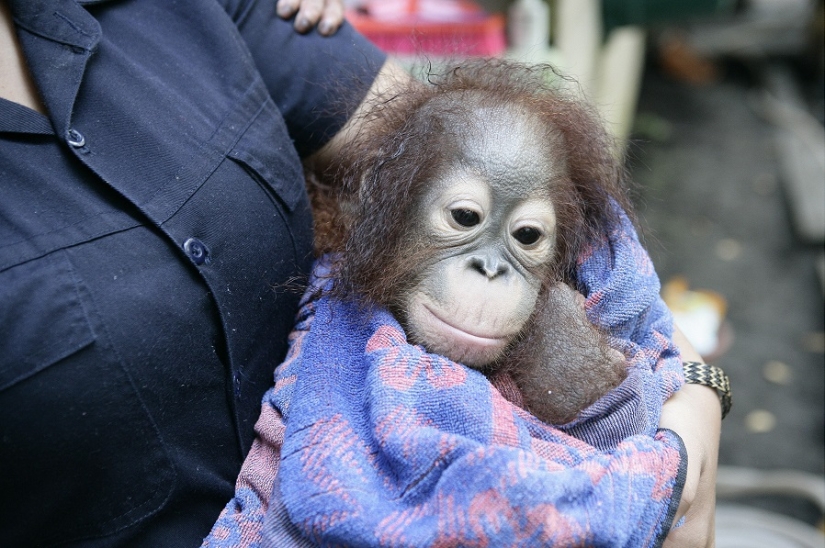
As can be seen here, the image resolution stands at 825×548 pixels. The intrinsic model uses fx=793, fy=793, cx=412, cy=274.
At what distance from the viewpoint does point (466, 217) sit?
51.2 inches

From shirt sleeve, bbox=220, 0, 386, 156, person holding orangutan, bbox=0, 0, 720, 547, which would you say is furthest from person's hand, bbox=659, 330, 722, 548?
shirt sleeve, bbox=220, 0, 386, 156

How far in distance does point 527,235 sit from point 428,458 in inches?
18.1

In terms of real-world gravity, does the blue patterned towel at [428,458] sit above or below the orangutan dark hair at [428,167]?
below

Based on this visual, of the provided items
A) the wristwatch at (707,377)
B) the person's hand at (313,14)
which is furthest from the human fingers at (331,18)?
the wristwatch at (707,377)

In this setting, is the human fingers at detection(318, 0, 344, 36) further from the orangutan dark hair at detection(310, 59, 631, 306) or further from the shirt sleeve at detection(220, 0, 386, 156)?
the orangutan dark hair at detection(310, 59, 631, 306)

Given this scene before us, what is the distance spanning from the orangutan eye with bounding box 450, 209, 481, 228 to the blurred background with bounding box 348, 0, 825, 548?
413 mm

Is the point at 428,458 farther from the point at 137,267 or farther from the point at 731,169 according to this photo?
the point at 731,169

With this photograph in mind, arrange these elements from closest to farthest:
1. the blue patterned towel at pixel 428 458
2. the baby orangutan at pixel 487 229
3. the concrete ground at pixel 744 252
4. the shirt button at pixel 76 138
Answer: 1. the blue patterned towel at pixel 428 458
2. the shirt button at pixel 76 138
3. the baby orangutan at pixel 487 229
4. the concrete ground at pixel 744 252

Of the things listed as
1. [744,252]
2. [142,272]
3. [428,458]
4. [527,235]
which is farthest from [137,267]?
[744,252]

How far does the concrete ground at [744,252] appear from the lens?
327 cm

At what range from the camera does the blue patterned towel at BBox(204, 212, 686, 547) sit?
98cm

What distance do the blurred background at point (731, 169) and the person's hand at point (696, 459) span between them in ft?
1.34

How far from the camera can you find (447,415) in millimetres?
1093

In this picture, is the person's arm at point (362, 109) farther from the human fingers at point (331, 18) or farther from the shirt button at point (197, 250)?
the shirt button at point (197, 250)
